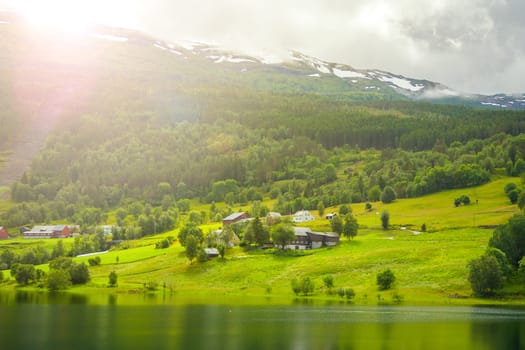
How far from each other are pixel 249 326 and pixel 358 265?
49196 millimetres

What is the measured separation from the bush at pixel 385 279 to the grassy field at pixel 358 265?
1.25m

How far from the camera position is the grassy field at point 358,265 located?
3679 inches

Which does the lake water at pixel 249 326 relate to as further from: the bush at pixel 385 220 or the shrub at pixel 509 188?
the shrub at pixel 509 188

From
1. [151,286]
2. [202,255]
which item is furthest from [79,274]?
[202,255]

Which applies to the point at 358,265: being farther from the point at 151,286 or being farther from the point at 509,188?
the point at 509,188

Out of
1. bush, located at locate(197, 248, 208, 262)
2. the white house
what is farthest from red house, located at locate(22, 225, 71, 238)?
bush, located at locate(197, 248, 208, 262)

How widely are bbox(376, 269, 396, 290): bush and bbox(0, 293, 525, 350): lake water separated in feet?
43.9

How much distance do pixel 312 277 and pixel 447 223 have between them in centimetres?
5022

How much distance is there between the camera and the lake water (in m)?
48.8

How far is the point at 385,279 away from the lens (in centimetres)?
9281

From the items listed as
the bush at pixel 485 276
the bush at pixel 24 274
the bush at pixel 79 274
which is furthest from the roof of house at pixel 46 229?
the bush at pixel 485 276

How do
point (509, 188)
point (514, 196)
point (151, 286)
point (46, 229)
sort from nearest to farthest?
point (151, 286)
point (514, 196)
point (509, 188)
point (46, 229)

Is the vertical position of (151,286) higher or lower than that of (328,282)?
lower

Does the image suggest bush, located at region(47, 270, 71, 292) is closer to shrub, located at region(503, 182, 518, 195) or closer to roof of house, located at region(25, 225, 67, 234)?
roof of house, located at region(25, 225, 67, 234)
